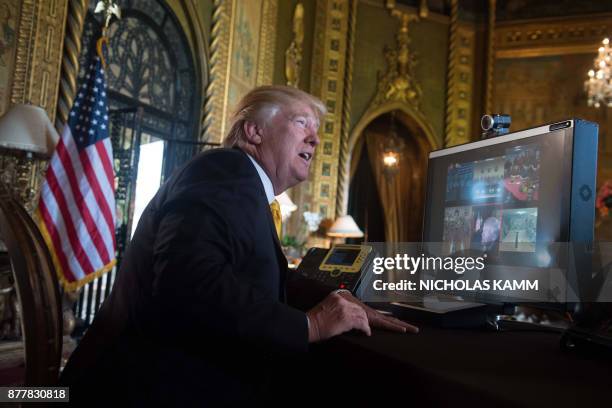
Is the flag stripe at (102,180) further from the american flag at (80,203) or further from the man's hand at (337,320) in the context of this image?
the man's hand at (337,320)

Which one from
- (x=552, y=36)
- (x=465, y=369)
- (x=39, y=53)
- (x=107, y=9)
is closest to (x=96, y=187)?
(x=39, y=53)

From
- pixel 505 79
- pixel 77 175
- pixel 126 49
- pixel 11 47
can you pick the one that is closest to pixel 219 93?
pixel 126 49

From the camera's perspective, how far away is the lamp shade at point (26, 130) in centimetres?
327

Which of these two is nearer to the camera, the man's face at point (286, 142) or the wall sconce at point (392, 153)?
the man's face at point (286, 142)

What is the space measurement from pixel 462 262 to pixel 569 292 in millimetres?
338

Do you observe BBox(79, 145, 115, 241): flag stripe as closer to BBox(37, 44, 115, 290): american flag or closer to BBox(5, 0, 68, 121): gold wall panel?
BBox(37, 44, 115, 290): american flag

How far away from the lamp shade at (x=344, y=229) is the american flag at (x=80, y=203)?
509 cm

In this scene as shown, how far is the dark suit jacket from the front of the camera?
950 millimetres

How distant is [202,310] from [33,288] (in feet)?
1.22

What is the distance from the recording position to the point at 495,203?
140 centimetres

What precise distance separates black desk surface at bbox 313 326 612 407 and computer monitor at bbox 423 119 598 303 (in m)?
0.18

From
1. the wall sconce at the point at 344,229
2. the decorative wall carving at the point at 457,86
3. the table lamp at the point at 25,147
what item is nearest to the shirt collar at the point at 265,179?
the table lamp at the point at 25,147

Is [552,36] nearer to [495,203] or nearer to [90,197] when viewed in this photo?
[90,197]

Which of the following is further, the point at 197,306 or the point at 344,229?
the point at 344,229
